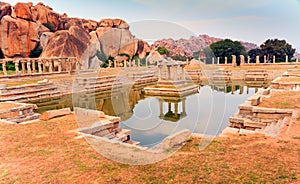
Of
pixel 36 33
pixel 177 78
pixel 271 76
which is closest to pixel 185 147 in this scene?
pixel 177 78

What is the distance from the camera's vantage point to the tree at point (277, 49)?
5274 centimetres

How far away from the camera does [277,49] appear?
173 feet

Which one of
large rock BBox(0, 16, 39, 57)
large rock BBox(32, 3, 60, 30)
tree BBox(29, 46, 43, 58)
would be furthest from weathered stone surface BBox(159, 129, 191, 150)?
large rock BBox(32, 3, 60, 30)

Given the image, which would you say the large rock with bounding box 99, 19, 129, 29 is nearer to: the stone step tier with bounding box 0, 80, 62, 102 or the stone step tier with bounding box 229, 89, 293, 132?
the stone step tier with bounding box 0, 80, 62, 102

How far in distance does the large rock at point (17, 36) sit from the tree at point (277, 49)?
47.6m

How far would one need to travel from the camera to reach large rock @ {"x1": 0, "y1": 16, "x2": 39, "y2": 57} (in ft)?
132

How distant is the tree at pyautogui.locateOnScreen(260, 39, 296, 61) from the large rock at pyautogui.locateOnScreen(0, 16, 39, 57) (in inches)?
1874

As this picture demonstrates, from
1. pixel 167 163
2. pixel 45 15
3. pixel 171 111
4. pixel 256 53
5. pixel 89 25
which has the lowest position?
pixel 171 111

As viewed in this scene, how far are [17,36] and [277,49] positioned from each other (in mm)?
50173

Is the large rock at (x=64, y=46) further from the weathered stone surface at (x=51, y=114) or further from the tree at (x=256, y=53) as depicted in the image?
the tree at (x=256, y=53)

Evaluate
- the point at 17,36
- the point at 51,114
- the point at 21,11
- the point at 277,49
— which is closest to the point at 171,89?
the point at 51,114

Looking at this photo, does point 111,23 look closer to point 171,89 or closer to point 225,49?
point 225,49

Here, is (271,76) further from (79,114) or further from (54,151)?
(54,151)

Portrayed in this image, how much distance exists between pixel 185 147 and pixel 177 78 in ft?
68.4
